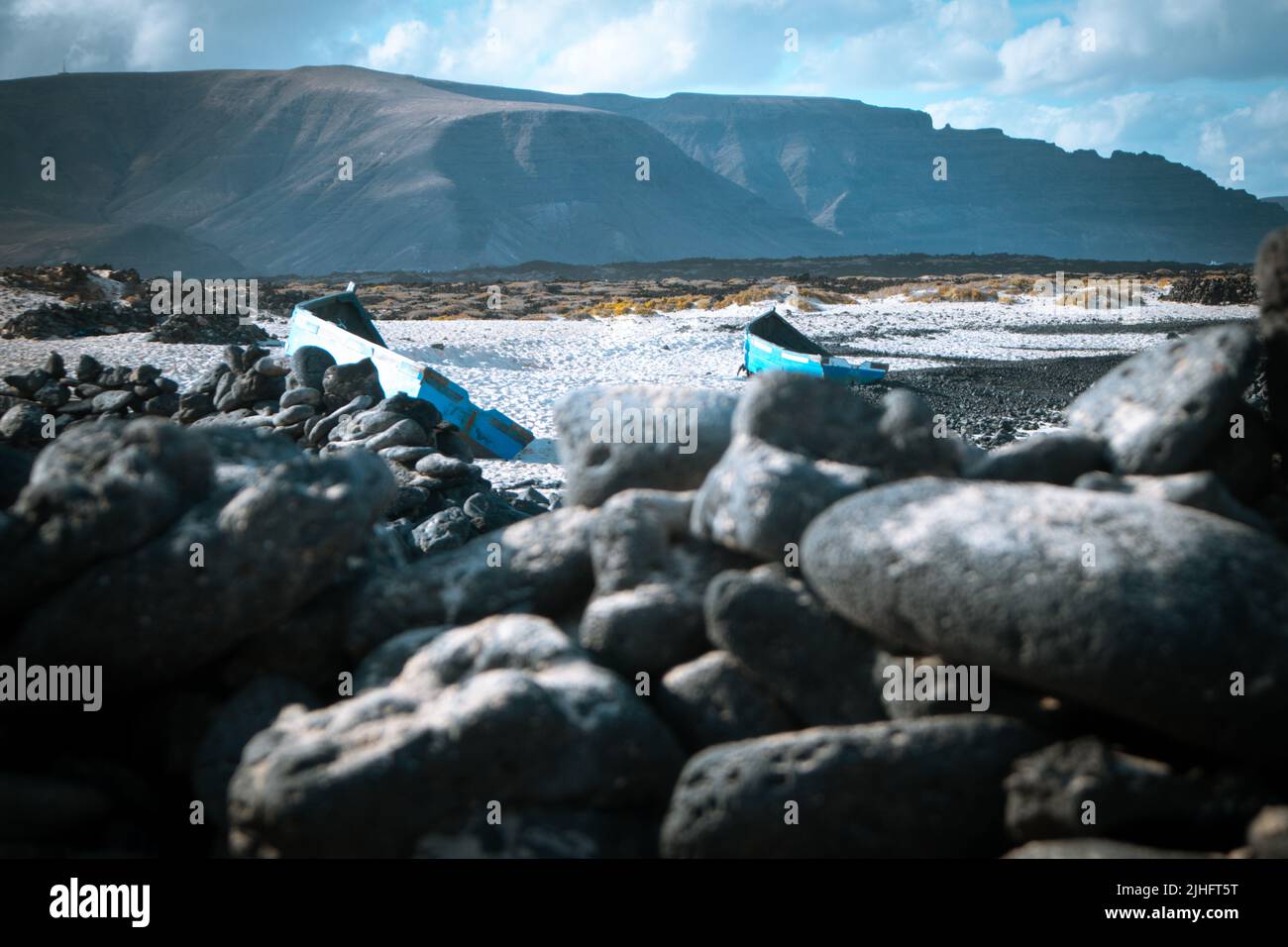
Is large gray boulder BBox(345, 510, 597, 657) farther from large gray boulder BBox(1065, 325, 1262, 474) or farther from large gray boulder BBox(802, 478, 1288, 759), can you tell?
large gray boulder BBox(1065, 325, 1262, 474)

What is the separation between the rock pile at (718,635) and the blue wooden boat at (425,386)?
9.37m

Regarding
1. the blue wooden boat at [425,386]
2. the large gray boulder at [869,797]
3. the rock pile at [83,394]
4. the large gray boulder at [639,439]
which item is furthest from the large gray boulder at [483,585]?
the rock pile at [83,394]

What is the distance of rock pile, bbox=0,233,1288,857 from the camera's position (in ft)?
11.2

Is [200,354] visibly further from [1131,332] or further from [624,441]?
[1131,332]

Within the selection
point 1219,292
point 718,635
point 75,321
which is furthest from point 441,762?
point 1219,292

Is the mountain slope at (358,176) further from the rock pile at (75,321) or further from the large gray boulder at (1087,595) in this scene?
the large gray boulder at (1087,595)

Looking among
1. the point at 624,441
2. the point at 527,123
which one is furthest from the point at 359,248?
the point at 624,441

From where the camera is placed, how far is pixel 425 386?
48.7 ft

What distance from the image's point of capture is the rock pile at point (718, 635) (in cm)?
341

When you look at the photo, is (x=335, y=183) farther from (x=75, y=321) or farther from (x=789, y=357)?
(x=789, y=357)

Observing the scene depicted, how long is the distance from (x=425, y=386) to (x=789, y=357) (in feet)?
26.6

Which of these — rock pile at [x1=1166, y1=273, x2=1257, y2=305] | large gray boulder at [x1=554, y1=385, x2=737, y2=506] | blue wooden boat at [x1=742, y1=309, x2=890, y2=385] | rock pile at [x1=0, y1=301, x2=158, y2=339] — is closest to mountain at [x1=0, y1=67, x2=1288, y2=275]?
rock pile at [x1=0, y1=301, x2=158, y2=339]

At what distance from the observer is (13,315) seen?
2667 cm
